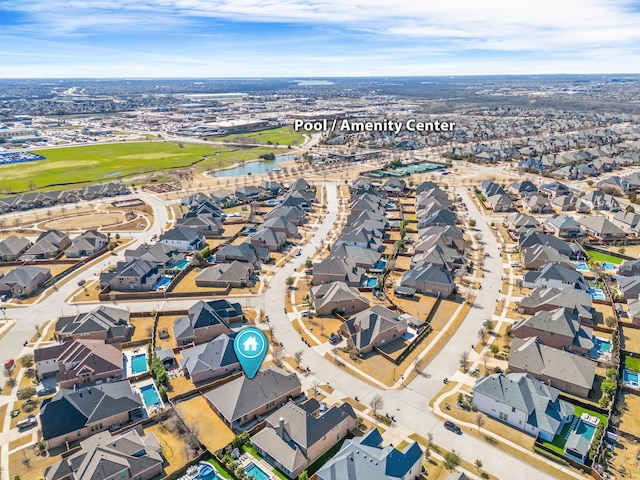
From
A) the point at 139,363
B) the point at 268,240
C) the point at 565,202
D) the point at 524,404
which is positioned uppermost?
the point at 565,202

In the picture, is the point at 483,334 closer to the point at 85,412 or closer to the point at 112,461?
the point at 112,461

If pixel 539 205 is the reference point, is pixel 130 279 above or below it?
below

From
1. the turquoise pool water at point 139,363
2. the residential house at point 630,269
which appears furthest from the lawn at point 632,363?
the turquoise pool water at point 139,363

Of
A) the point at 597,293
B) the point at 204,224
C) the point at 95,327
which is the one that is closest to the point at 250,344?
the point at 95,327

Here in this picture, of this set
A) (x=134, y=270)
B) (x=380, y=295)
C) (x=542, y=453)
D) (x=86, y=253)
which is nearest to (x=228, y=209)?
(x=86, y=253)

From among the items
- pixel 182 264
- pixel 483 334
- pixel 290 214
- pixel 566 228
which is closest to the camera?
pixel 483 334

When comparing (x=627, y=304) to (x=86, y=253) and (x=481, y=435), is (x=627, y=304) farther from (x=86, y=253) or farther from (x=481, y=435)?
(x=86, y=253)
